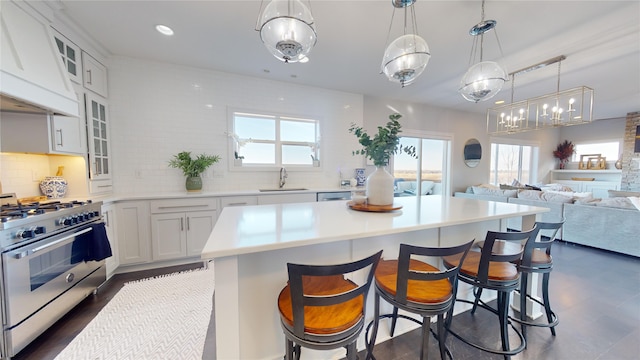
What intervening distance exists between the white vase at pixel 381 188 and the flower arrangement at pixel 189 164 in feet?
8.23

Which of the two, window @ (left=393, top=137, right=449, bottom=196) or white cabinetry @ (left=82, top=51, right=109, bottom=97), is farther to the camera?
window @ (left=393, top=137, right=449, bottom=196)

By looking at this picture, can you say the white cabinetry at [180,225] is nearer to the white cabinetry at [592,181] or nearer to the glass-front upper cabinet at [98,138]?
the glass-front upper cabinet at [98,138]

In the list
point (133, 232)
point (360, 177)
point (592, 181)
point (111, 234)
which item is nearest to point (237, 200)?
point (133, 232)

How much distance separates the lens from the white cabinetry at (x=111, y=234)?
8.16ft

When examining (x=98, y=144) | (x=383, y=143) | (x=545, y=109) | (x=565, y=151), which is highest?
(x=545, y=109)

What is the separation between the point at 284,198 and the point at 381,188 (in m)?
1.90

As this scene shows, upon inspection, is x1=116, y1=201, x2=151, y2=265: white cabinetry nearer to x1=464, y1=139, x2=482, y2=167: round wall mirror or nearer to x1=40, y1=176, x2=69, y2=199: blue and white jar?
x1=40, y1=176, x2=69, y2=199: blue and white jar

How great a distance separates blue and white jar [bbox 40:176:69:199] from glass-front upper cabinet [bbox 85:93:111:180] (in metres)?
0.24

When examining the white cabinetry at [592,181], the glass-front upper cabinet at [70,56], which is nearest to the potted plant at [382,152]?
the glass-front upper cabinet at [70,56]

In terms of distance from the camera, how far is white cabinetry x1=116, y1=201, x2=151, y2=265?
2680 mm

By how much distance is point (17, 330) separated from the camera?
1490 mm

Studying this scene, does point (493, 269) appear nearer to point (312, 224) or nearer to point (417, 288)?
point (417, 288)

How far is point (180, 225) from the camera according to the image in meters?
2.88

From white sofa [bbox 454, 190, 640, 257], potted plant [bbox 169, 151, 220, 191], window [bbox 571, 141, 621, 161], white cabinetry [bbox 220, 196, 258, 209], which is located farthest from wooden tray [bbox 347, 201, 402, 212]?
window [bbox 571, 141, 621, 161]
